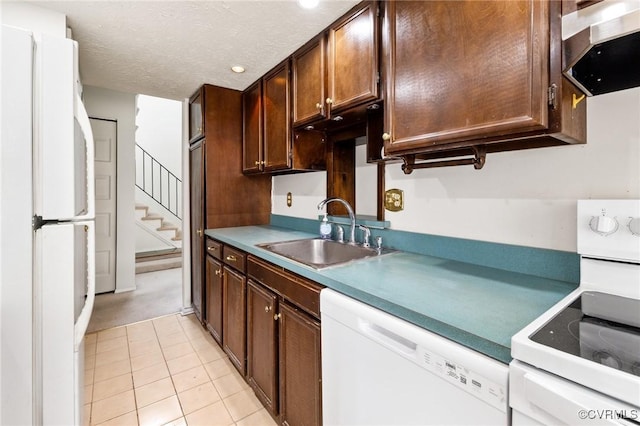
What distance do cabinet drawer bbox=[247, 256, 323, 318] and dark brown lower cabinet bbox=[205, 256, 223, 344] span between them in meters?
0.66

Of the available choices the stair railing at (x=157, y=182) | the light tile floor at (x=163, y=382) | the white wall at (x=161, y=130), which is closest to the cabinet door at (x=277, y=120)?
the light tile floor at (x=163, y=382)

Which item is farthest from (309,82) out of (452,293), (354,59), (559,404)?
(559,404)

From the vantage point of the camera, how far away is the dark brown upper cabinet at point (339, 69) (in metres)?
1.41

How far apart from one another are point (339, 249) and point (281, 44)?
1.40 meters

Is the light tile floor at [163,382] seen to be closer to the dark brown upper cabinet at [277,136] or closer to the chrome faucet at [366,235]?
the chrome faucet at [366,235]

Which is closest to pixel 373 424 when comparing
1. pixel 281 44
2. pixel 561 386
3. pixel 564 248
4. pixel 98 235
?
pixel 561 386

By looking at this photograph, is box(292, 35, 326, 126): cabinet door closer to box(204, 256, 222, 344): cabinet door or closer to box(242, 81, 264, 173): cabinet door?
box(242, 81, 264, 173): cabinet door

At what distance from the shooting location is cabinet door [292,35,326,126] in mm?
1713

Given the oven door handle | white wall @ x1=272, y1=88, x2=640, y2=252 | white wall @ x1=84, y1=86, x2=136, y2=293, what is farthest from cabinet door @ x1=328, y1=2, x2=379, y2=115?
white wall @ x1=84, y1=86, x2=136, y2=293

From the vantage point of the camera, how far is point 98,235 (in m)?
3.55

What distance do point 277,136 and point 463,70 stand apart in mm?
1448

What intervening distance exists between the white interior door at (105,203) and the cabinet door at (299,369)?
128 inches

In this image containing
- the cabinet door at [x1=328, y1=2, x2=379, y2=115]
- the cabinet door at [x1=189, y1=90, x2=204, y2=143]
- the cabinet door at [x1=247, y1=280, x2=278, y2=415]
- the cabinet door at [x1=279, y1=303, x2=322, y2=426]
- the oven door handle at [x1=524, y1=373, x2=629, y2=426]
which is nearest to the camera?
the oven door handle at [x1=524, y1=373, x2=629, y2=426]

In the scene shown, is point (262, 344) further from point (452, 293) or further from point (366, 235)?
point (452, 293)
